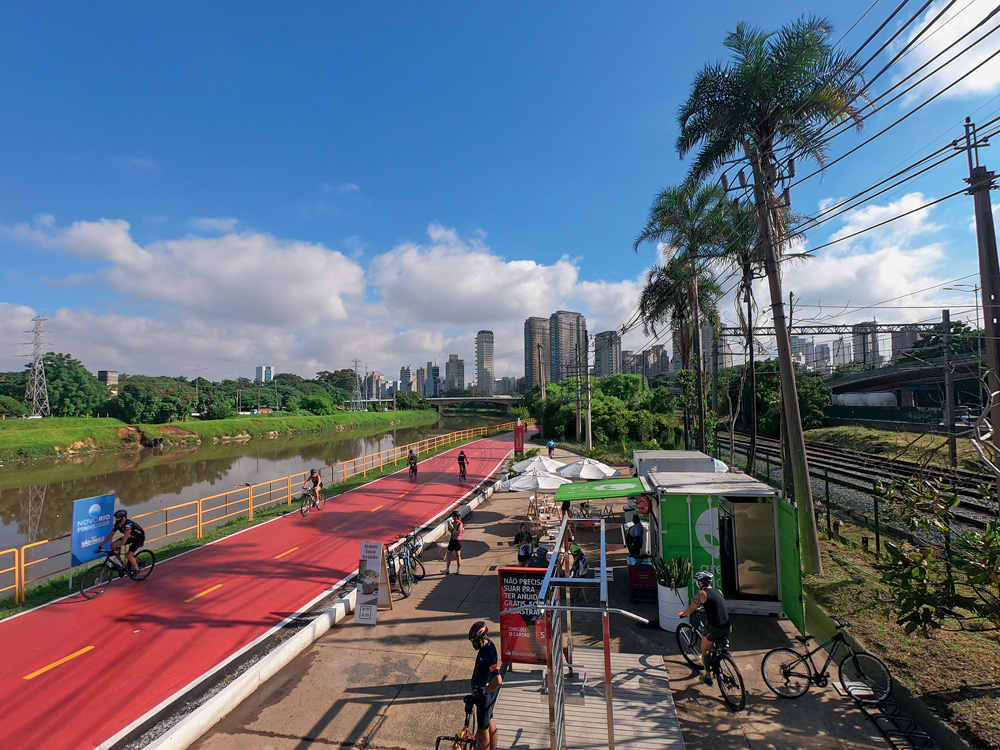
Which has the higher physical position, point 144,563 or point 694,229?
point 694,229

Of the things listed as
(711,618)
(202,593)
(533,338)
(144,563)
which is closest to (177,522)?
(144,563)

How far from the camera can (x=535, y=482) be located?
49.2 feet

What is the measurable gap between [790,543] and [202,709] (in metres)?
9.00

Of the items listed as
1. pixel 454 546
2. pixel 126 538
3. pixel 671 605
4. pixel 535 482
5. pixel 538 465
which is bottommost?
pixel 671 605

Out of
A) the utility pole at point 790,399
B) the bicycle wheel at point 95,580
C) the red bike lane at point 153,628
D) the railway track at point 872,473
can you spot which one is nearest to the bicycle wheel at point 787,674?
the utility pole at point 790,399

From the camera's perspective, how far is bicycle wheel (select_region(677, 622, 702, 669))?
7.35 m

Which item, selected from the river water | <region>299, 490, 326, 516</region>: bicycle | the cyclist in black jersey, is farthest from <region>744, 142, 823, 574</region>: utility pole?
the river water

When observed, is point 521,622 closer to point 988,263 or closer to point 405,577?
→ point 405,577

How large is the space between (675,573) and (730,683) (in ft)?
6.66

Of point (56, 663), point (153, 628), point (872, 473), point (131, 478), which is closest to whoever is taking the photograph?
point (56, 663)

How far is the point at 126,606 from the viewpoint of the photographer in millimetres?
9773

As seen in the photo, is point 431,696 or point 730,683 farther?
point 431,696

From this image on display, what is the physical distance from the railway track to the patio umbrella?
729 centimetres

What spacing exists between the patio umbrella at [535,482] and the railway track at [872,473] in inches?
287
